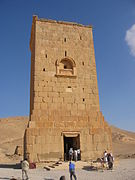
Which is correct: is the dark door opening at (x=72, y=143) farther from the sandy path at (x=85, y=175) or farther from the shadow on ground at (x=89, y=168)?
the sandy path at (x=85, y=175)

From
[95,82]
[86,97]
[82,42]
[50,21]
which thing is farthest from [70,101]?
[50,21]

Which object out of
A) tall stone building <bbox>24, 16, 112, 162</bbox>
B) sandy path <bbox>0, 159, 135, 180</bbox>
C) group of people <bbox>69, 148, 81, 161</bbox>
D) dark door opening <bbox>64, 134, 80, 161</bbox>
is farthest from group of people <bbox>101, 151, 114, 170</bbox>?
dark door opening <bbox>64, 134, 80, 161</bbox>

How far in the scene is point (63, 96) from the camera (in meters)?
15.0

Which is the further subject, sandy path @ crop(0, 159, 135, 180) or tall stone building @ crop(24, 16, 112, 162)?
tall stone building @ crop(24, 16, 112, 162)

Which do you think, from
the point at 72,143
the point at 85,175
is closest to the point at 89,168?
the point at 85,175

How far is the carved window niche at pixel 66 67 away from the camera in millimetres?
15595

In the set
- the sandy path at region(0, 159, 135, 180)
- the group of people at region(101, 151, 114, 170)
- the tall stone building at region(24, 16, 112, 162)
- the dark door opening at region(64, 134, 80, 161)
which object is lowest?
the sandy path at region(0, 159, 135, 180)

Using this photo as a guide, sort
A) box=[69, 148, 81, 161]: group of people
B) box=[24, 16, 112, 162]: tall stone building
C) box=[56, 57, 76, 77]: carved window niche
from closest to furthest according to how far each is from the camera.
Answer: box=[69, 148, 81, 161]: group of people → box=[24, 16, 112, 162]: tall stone building → box=[56, 57, 76, 77]: carved window niche

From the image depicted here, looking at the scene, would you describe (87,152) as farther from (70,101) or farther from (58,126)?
(70,101)

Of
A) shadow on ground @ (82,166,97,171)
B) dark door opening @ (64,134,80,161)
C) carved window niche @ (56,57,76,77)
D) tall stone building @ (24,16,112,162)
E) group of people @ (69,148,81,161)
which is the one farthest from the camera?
carved window niche @ (56,57,76,77)

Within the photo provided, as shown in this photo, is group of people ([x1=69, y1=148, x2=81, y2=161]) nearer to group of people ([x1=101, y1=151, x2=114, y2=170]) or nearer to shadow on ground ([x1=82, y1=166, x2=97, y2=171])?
shadow on ground ([x1=82, y1=166, x2=97, y2=171])

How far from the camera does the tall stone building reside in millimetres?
13438

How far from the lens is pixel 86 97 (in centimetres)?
1542

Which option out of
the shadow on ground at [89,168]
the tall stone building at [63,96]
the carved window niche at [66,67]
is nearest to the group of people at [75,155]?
the tall stone building at [63,96]
